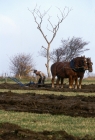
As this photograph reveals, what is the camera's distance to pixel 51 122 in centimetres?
1216

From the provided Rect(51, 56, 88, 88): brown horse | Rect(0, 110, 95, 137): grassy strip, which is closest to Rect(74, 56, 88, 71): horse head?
Rect(51, 56, 88, 88): brown horse

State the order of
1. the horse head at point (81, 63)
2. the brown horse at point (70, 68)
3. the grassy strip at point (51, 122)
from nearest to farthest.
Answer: the grassy strip at point (51, 122) → the horse head at point (81, 63) → the brown horse at point (70, 68)

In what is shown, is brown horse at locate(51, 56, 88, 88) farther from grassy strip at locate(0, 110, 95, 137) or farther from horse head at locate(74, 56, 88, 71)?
grassy strip at locate(0, 110, 95, 137)

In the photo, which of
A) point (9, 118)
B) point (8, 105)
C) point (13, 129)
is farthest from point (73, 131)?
point (8, 105)

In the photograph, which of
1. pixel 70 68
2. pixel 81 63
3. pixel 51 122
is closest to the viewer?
pixel 51 122

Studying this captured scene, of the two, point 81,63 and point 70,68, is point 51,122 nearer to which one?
point 81,63

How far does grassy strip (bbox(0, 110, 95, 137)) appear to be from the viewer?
424 inches

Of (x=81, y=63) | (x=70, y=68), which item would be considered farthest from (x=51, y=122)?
(x=70, y=68)

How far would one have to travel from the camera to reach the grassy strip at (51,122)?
35.3 ft

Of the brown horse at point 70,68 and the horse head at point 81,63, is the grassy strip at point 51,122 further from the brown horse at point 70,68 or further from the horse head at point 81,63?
the brown horse at point 70,68

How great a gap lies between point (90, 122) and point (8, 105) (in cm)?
551

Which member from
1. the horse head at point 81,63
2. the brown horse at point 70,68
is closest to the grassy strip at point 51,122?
the horse head at point 81,63

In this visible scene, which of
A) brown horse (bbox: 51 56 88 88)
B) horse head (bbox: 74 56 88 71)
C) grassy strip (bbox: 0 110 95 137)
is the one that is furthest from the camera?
brown horse (bbox: 51 56 88 88)

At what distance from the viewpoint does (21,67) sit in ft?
281
